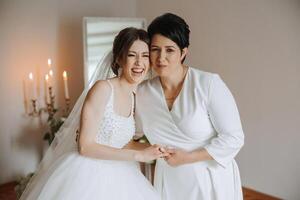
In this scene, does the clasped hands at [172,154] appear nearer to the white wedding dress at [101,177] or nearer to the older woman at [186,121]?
the older woman at [186,121]

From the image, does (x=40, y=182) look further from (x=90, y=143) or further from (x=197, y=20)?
(x=197, y=20)

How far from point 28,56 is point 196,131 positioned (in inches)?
93.3

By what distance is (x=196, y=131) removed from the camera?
1.55m


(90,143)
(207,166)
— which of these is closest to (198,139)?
(207,166)

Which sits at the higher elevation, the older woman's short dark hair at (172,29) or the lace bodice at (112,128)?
the older woman's short dark hair at (172,29)

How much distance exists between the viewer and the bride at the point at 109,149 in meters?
1.41

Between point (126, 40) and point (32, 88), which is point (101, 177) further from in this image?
point (32, 88)

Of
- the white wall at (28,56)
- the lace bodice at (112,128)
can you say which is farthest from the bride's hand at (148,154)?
the white wall at (28,56)

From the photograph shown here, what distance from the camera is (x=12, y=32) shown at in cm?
329

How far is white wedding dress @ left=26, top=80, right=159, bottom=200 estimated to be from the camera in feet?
4.67

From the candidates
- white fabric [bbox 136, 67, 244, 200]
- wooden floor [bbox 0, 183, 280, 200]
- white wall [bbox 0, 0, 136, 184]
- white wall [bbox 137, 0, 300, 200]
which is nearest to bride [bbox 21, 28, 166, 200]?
white fabric [bbox 136, 67, 244, 200]

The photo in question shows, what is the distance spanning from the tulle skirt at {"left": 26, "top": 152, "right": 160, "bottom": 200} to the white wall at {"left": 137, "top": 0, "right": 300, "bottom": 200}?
68.4 inches

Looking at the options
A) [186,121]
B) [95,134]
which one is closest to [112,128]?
[95,134]

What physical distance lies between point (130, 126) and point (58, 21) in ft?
7.78
